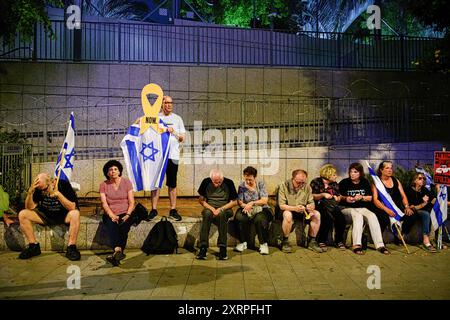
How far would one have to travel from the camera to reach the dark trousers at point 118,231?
6617mm

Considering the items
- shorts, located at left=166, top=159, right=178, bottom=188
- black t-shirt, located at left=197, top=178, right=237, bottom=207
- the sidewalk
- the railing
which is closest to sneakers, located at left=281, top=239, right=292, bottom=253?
the sidewalk

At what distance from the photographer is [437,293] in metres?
5.12

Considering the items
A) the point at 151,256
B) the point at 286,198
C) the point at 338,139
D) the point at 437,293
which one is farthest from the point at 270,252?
the point at 338,139

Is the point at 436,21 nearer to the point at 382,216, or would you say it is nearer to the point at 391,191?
the point at 391,191

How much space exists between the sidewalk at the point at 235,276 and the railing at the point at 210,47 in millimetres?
7931

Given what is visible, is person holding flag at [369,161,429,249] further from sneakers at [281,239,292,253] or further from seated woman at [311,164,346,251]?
sneakers at [281,239,292,253]

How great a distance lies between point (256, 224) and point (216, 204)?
2.43 feet

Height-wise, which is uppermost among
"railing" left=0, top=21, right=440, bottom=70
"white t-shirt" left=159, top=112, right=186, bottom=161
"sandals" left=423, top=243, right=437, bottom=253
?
"railing" left=0, top=21, right=440, bottom=70

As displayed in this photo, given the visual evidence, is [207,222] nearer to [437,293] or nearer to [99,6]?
[437,293]

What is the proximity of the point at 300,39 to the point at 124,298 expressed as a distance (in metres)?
12.1

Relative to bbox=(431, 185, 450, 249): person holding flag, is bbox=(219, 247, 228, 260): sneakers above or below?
below

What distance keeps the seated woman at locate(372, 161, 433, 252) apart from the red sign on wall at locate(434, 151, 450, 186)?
24.8 inches

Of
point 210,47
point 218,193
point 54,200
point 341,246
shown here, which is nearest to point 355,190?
point 341,246

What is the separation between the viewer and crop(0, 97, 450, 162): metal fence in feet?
35.5
